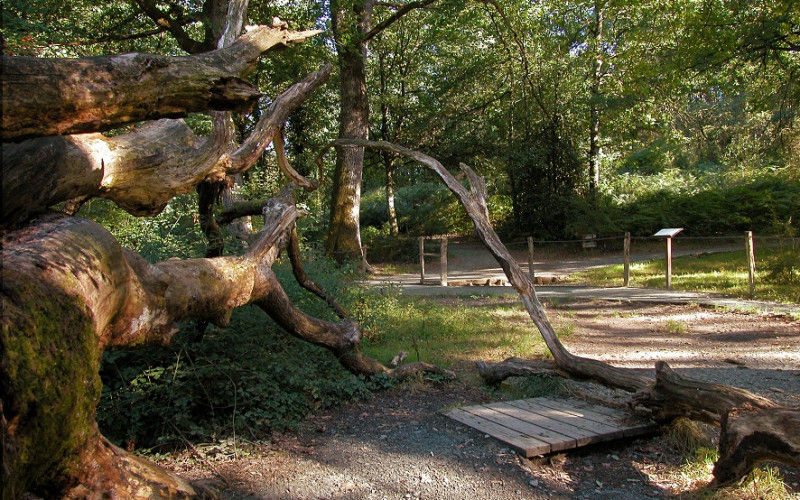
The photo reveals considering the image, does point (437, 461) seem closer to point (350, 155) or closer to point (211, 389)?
point (211, 389)

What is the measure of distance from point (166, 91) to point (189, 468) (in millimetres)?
2785

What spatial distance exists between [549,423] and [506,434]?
0.50m

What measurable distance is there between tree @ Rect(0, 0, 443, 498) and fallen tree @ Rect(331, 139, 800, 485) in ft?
10.3

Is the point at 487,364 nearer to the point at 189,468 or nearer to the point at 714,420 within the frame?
the point at 714,420

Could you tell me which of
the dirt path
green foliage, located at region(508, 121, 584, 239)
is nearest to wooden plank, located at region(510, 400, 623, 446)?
the dirt path

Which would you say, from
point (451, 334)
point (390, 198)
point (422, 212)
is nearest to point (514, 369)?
point (451, 334)

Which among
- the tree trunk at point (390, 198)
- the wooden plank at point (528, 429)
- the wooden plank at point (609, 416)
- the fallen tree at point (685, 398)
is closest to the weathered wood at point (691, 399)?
the fallen tree at point (685, 398)

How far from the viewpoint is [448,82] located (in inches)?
923

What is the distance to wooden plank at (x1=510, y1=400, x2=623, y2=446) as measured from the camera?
15.7 feet

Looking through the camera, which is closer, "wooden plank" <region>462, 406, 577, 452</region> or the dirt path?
"wooden plank" <region>462, 406, 577, 452</region>

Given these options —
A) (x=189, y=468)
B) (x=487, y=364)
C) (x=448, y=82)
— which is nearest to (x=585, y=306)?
(x=487, y=364)

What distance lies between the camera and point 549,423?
16.9 ft

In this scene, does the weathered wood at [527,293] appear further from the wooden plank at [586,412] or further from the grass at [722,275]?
the grass at [722,275]

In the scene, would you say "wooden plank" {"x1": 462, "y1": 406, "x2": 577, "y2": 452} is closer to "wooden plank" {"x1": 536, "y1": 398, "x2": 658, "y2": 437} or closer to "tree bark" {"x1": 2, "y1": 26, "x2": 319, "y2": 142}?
"wooden plank" {"x1": 536, "y1": 398, "x2": 658, "y2": 437}
